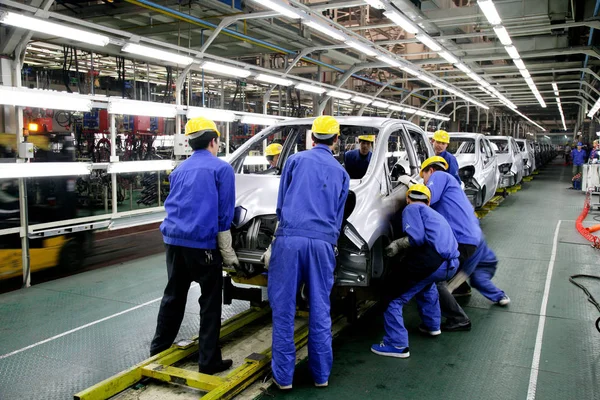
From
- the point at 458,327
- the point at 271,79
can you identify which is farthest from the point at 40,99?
the point at 458,327

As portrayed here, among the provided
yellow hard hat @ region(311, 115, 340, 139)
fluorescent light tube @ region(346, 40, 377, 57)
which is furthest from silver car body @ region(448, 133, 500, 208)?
yellow hard hat @ region(311, 115, 340, 139)

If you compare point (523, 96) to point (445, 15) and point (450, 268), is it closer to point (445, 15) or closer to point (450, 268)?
point (445, 15)

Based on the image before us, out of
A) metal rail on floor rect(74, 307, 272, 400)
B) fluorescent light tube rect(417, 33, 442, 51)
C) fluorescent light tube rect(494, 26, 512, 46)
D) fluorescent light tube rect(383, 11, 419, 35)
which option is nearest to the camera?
metal rail on floor rect(74, 307, 272, 400)

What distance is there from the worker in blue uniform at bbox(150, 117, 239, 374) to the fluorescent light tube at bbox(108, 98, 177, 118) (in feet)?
12.6

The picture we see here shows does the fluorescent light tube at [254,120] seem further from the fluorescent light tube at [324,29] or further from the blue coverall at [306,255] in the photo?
the blue coverall at [306,255]

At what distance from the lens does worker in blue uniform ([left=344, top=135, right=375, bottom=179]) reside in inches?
216

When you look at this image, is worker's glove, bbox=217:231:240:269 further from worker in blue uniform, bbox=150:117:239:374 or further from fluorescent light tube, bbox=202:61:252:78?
fluorescent light tube, bbox=202:61:252:78

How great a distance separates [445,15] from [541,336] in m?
6.32

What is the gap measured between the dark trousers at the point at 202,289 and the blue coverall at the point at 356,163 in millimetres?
2591

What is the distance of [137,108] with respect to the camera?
7020mm

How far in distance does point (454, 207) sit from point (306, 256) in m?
2.00

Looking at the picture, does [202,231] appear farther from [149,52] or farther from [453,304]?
[149,52]

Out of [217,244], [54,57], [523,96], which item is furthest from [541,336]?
[523,96]

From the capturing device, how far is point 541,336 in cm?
434
